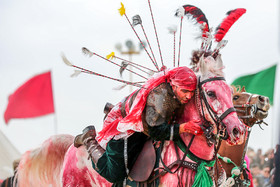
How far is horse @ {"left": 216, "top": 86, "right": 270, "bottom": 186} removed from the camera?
5602mm

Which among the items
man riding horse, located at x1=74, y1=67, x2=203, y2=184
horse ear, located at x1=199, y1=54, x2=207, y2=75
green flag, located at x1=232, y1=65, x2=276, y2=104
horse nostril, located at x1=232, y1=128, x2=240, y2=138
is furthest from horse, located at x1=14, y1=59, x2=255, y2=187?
green flag, located at x1=232, y1=65, x2=276, y2=104

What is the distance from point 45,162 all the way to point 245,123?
2703 millimetres

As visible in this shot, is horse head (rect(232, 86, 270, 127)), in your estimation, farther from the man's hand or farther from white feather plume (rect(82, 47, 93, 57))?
white feather plume (rect(82, 47, 93, 57))

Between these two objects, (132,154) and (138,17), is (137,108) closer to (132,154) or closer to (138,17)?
(132,154)

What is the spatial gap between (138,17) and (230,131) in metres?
1.63

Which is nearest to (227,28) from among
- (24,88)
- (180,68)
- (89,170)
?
(180,68)

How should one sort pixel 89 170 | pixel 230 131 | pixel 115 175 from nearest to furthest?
pixel 230 131 < pixel 115 175 < pixel 89 170

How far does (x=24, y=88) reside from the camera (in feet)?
41.0

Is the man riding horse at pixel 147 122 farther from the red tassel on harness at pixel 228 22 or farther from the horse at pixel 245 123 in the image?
the horse at pixel 245 123

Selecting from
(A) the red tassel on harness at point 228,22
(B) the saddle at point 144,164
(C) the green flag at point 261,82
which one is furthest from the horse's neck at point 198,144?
(C) the green flag at point 261,82

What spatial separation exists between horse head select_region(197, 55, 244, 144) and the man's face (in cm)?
9

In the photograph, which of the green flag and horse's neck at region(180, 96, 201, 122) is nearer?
horse's neck at region(180, 96, 201, 122)

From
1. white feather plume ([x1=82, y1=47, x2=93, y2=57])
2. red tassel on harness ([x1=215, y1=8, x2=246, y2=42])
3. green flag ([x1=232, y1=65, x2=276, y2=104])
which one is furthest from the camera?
green flag ([x1=232, y1=65, x2=276, y2=104])

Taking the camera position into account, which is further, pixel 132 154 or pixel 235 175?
pixel 235 175
